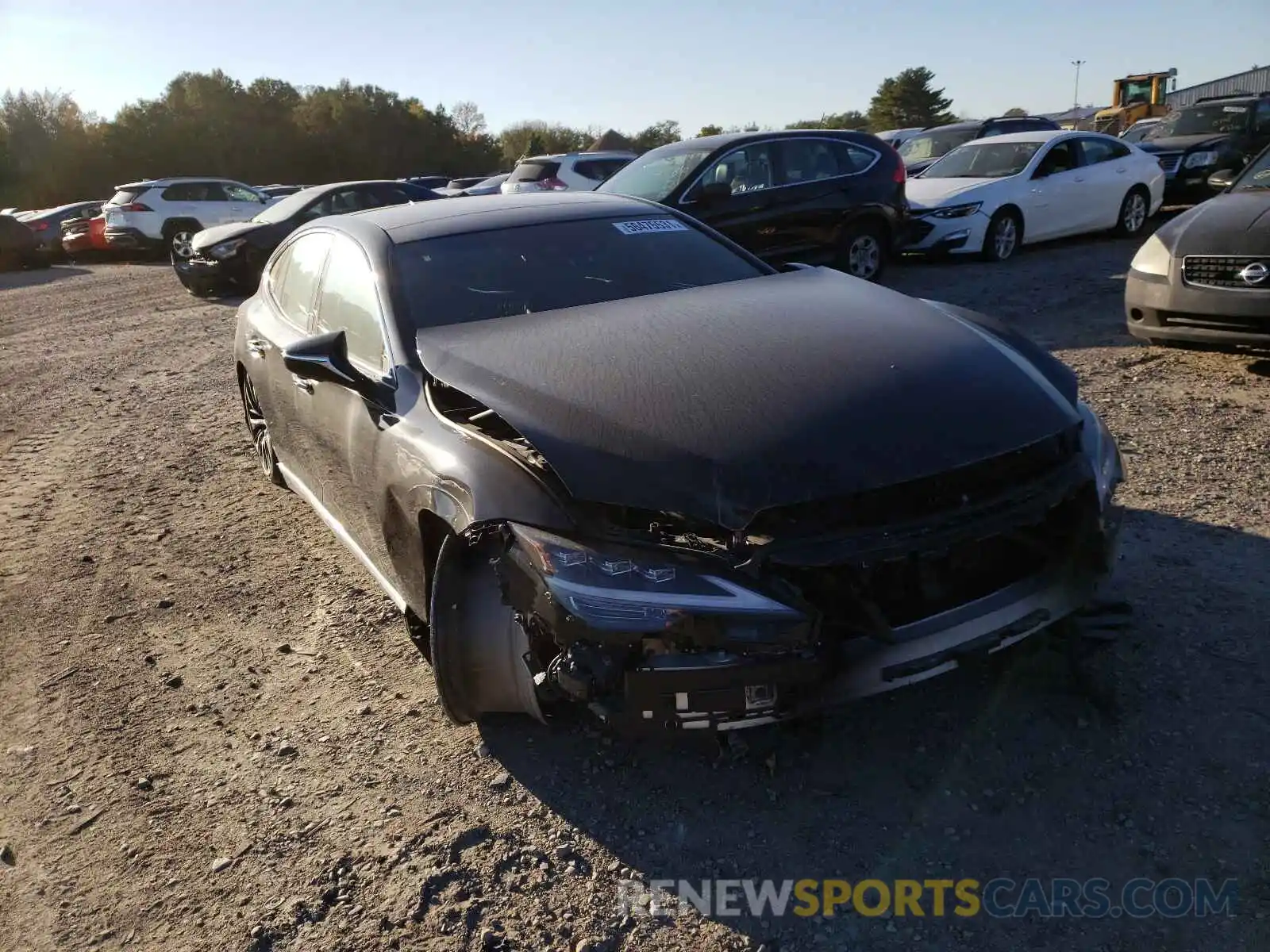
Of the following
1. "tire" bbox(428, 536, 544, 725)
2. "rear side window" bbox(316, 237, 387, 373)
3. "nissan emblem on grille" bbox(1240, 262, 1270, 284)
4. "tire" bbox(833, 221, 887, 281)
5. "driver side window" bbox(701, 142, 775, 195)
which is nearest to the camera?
"tire" bbox(428, 536, 544, 725)

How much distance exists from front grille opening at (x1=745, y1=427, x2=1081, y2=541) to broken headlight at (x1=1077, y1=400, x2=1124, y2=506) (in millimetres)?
328

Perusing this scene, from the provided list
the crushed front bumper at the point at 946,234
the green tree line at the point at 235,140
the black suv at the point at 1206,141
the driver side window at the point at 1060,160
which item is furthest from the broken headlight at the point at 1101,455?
the green tree line at the point at 235,140

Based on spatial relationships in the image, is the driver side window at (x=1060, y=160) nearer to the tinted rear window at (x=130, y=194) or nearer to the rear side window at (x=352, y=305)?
the rear side window at (x=352, y=305)

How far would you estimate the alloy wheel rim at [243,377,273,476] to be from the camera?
17.9 ft

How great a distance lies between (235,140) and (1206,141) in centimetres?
4460

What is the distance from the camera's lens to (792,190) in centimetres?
966

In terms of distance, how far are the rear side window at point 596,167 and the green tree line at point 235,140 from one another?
26215mm

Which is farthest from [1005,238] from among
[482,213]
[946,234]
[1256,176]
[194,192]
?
[194,192]

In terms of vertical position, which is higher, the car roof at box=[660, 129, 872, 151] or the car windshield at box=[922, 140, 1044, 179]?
the car roof at box=[660, 129, 872, 151]

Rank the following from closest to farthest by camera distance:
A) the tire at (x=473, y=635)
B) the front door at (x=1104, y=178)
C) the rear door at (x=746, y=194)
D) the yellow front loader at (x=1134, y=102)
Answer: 1. the tire at (x=473, y=635)
2. the rear door at (x=746, y=194)
3. the front door at (x=1104, y=178)
4. the yellow front loader at (x=1134, y=102)

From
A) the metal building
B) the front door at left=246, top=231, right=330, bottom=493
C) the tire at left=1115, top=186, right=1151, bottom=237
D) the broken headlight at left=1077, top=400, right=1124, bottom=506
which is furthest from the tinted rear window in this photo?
the metal building

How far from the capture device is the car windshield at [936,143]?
1581cm

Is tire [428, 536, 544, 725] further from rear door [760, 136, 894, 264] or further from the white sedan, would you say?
the white sedan

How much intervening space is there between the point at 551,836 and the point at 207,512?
3.56 metres
